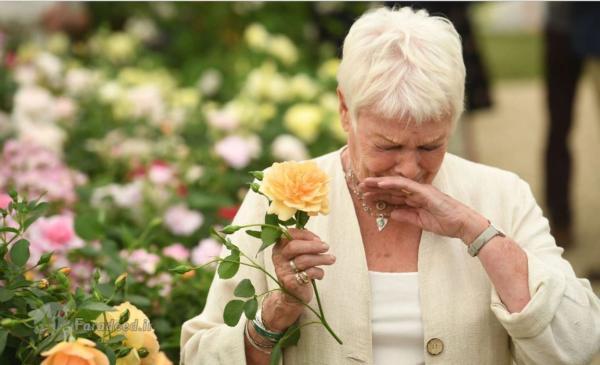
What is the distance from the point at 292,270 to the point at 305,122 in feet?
7.57

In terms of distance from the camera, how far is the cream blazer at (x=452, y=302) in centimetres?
214

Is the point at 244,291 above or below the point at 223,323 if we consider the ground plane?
above

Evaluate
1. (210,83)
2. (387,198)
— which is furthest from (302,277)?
(210,83)

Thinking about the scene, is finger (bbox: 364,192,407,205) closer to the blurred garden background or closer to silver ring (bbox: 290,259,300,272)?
silver ring (bbox: 290,259,300,272)

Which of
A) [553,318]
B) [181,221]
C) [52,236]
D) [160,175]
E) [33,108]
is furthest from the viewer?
[33,108]

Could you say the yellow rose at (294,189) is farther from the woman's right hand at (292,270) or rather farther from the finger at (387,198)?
the finger at (387,198)

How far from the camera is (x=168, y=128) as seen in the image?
4320 millimetres

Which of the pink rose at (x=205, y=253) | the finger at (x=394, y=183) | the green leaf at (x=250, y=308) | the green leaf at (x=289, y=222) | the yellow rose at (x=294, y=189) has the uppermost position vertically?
the yellow rose at (x=294, y=189)

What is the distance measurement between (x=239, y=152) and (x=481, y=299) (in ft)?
5.99

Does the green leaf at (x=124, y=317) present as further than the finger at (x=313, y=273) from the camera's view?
No

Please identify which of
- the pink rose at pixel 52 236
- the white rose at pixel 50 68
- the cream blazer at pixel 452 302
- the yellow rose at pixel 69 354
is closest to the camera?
the yellow rose at pixel 69 354

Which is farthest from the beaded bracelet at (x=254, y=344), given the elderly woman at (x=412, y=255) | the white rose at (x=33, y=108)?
the white rose at (x=33, y=108)

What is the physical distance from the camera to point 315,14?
6312 mm

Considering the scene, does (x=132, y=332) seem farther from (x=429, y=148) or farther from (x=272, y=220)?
(x=429, y=148)
